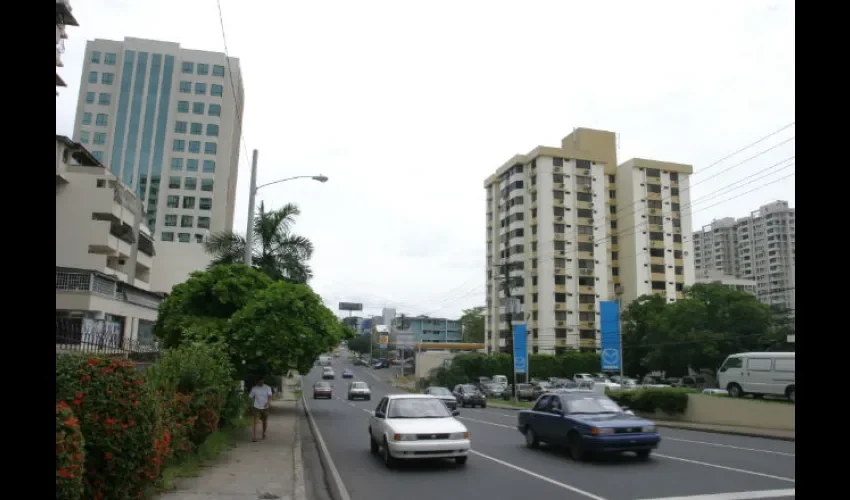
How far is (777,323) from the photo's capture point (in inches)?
2234

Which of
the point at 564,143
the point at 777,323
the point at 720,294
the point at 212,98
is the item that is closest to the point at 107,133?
the point at 212,98

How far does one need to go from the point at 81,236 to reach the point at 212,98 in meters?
44.7

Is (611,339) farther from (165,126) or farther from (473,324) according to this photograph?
(473,324)

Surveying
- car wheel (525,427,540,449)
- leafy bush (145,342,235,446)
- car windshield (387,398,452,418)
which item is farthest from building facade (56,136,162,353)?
car wheel (525,427,540,449)

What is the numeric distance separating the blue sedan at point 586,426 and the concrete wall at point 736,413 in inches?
375

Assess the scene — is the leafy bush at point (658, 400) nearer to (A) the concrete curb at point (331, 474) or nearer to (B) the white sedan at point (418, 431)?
(A) the concrete curb at point (331, 474)

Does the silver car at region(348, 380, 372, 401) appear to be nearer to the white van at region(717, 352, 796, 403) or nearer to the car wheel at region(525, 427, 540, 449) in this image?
the white van at region(717, 352, 796, 403)

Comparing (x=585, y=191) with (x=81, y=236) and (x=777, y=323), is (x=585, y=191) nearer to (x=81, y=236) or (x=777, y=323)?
(x=777, y=323)

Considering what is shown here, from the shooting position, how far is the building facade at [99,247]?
3303cm

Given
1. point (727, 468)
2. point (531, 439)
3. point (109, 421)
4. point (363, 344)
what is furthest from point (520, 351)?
point (363, 344)

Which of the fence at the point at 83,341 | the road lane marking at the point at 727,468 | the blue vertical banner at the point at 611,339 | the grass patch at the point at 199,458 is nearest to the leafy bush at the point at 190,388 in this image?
the grass patch at the point at 199,458

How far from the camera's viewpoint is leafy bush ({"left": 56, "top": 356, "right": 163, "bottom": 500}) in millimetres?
6109
